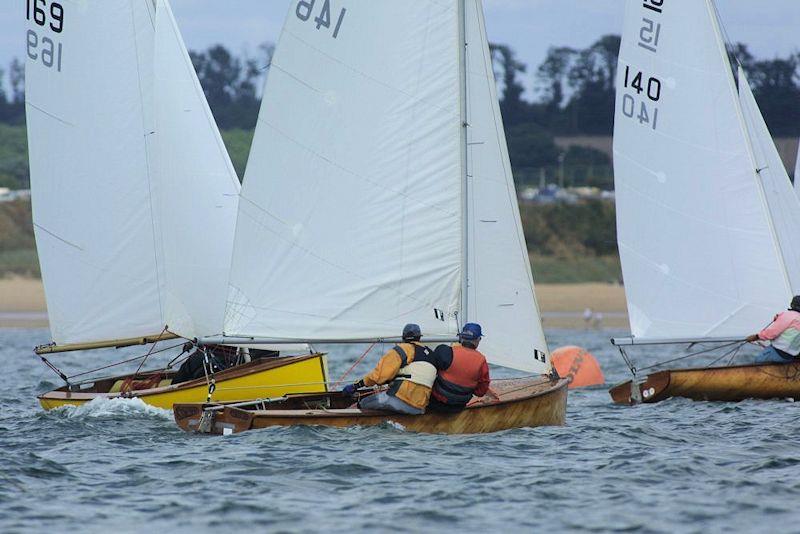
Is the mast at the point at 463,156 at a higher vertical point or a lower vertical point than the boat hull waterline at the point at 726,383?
higher

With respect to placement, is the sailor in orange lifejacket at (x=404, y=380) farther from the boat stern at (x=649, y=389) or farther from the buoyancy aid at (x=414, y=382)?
the boat stern at (x=649, y=389)

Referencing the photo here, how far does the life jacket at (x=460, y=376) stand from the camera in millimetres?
12930

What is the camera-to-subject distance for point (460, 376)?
12938 mm

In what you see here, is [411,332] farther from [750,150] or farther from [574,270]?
[574,270]

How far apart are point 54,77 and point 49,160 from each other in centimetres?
94

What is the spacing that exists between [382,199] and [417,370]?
6.51 ft

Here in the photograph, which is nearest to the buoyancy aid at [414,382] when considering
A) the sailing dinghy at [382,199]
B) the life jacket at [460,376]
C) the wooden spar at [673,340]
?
the life jacket at [460,376]

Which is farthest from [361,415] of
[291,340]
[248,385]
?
[248,385]

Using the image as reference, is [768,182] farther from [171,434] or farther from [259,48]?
[259,48]

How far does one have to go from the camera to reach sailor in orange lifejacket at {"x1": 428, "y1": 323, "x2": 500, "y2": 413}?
1294cm

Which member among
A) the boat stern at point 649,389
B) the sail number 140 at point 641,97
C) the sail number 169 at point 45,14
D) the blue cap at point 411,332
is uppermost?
the sail number 169 at point 45,14

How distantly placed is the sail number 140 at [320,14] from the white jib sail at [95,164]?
3.73 m

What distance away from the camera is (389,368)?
12797mm

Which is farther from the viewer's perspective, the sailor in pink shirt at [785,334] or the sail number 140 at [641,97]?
the sail number 140 at [641,97]
